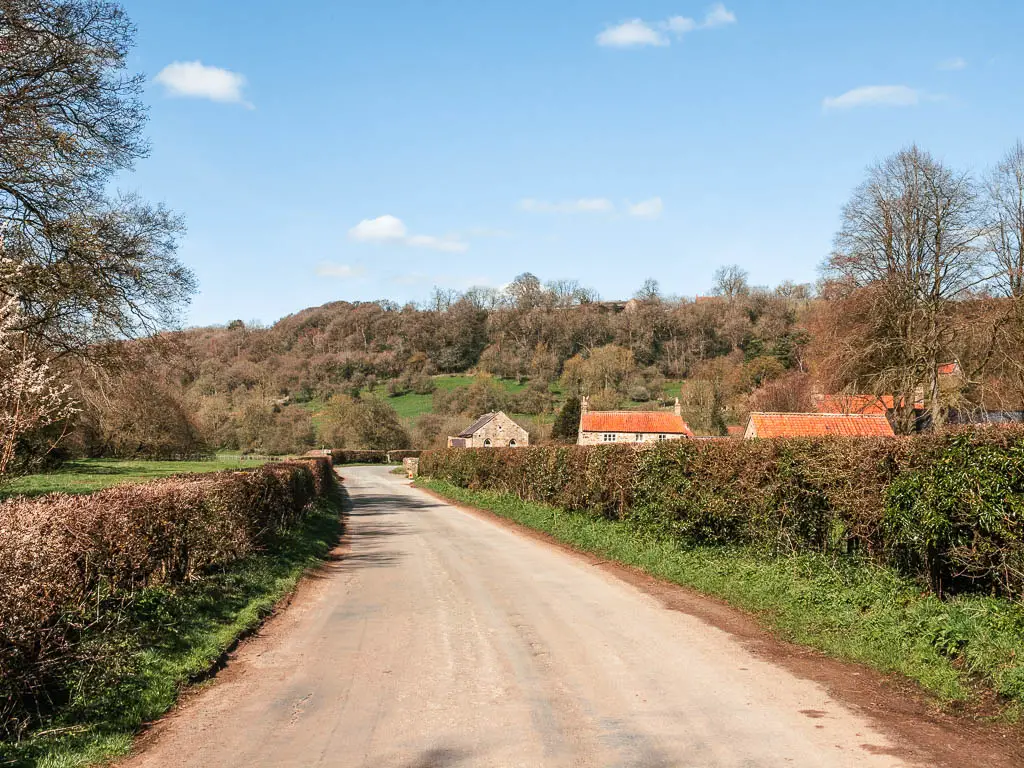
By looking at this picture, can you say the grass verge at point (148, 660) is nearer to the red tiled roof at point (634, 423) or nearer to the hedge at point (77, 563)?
the hedge at point (77, 563)

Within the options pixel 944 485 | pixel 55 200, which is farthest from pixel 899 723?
pixel 55 200

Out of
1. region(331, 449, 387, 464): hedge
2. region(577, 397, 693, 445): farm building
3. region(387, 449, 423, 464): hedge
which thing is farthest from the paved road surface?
region(387, 449, 423, 464): hedge

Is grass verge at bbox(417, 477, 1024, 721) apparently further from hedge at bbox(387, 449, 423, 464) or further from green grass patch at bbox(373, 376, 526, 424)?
green grass patch at bbox(373, 376, 526, 424)

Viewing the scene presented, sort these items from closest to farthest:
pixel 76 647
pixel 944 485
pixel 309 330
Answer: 1. pixel 76 647
2. pixel 944 485
3. pixel 309 330

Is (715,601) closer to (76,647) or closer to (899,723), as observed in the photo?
(899,723)

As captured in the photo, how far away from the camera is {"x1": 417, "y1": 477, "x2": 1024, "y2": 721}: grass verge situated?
602 centimetres

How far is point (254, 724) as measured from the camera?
219 inches

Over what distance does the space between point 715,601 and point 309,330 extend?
111 meters

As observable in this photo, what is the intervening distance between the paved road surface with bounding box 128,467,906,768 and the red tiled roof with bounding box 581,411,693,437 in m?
54.3

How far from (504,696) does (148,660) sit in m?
3.22

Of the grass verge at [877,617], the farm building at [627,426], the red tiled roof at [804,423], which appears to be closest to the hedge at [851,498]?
the grass verge at [877,617]

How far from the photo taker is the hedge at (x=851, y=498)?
700 centimetres

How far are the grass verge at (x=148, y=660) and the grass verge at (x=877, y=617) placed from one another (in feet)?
20.3

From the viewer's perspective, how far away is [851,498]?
9.35 m
